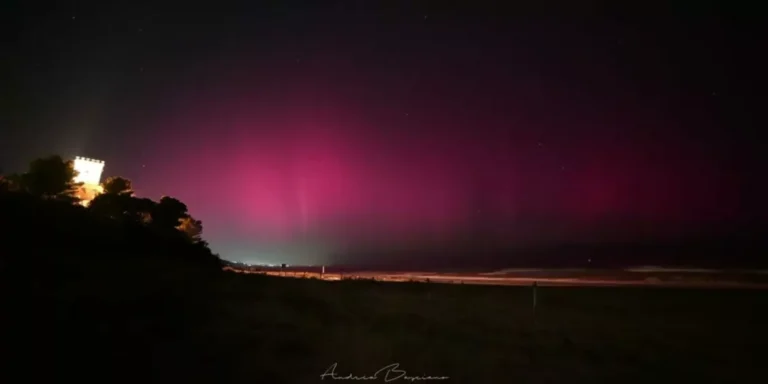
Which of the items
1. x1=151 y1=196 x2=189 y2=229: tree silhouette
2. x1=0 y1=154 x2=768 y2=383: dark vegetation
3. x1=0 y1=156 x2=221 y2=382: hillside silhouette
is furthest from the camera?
x1=151 y1=196 x2=189 y2=229: tree silhouette

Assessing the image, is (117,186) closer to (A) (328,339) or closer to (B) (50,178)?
(B) (50,178)

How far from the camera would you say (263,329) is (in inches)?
529

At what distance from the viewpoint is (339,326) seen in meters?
15.5

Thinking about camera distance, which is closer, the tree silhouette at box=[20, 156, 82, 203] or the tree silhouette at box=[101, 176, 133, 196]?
the tree silhouette at box=[20, 156, 82, 203]

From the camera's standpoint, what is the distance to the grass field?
39.9 ft

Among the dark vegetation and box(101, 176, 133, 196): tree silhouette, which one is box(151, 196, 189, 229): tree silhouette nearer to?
box(101, 176, 133, 196): tree silhouette

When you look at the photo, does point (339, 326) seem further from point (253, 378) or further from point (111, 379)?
point (111, 379)

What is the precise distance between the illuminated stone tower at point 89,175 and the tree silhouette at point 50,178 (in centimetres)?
408

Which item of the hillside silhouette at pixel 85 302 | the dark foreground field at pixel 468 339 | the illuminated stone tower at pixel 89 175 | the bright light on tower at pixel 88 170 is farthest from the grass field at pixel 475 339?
the bright light on tower at pixel 88 170

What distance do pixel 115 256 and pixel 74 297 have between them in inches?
313

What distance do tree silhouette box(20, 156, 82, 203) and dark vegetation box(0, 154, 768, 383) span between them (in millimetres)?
19267

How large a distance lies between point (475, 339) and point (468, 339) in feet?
0.80

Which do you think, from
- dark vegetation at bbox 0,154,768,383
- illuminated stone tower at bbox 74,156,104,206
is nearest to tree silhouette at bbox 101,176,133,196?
illuminated stone tower at bbox 74,156,104,206

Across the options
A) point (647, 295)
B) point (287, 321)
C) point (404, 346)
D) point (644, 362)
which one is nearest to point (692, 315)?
point (647, 295)
